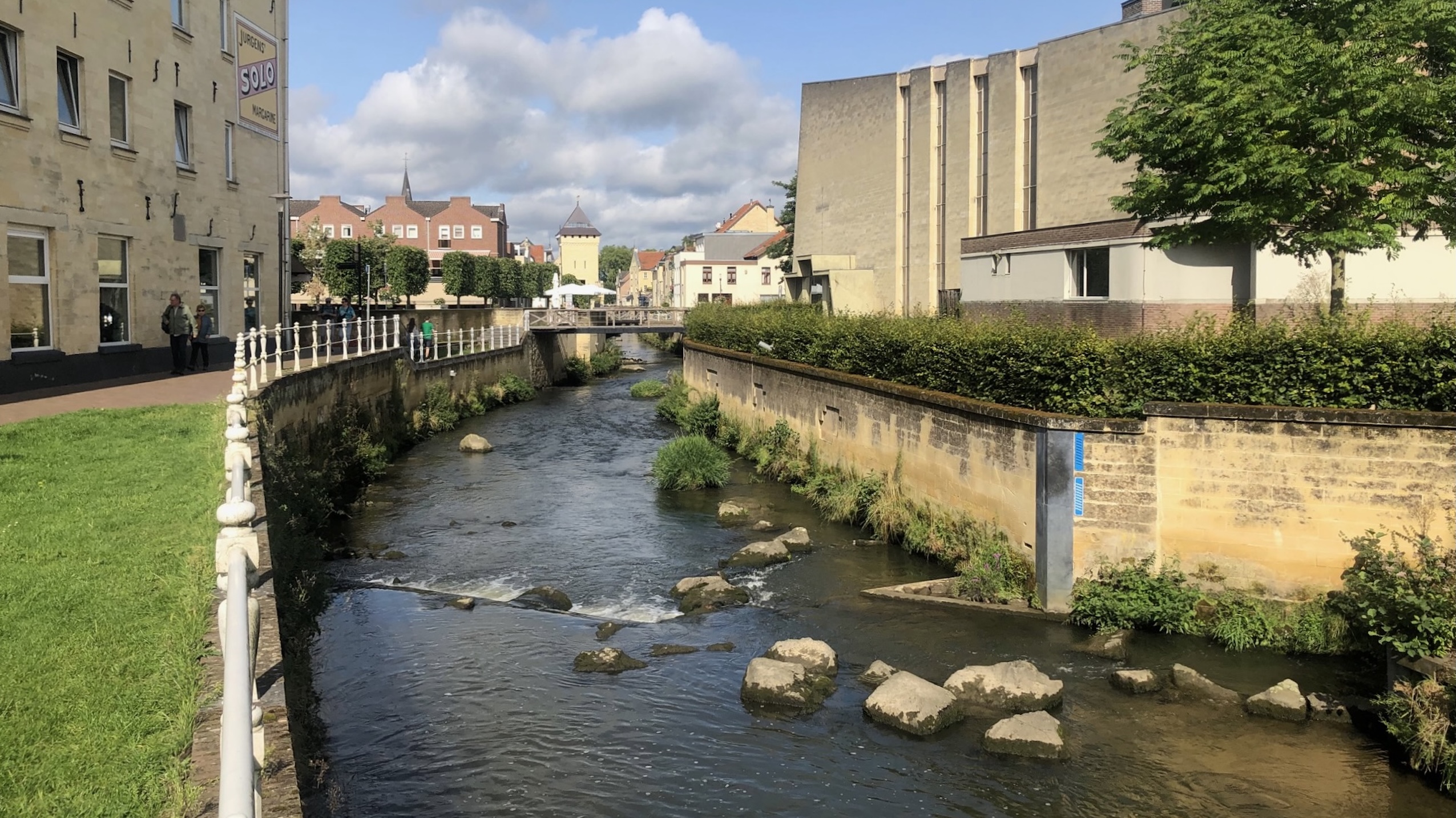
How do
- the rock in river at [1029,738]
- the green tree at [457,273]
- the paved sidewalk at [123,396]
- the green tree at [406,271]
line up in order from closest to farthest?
1. the rock in river at [1029,738]
2. the paved sidewalk at [123,396]
3. the green tree at [406,271]
4. the green tree at [457,273]

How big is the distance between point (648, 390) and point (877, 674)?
34344 millimetres

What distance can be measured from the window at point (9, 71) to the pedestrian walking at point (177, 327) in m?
4.51

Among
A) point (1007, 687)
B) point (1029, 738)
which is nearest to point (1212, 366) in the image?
Result: point (1007, 687)

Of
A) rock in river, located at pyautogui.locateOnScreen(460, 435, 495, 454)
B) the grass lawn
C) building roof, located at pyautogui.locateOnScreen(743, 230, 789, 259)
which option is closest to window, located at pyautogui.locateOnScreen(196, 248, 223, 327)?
rock in river, located at pyautogui.locateOnScreen(460, 435, 495, 454)

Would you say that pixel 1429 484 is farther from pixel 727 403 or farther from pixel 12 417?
pixel 727 403

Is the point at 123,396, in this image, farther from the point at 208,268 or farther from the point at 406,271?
the point at 406,271

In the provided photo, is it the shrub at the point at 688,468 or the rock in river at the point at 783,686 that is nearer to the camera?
the rock in river at the point at 783,686

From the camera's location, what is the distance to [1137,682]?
398 inches

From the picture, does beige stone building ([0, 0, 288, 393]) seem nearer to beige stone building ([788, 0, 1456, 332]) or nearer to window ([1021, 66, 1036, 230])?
beige stone building ([788, 0, 1456, 332])

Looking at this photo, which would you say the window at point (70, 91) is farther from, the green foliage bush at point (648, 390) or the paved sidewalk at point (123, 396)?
the green foliage bush at point (648, 390)

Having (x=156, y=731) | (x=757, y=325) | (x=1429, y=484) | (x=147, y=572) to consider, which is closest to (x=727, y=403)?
(x=757, y=325)

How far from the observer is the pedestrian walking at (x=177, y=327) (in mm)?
20344

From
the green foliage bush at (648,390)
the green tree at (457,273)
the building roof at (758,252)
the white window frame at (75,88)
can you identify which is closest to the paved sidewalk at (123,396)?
the white window frame at (75,88)

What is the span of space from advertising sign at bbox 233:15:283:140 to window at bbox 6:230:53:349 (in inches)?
350
